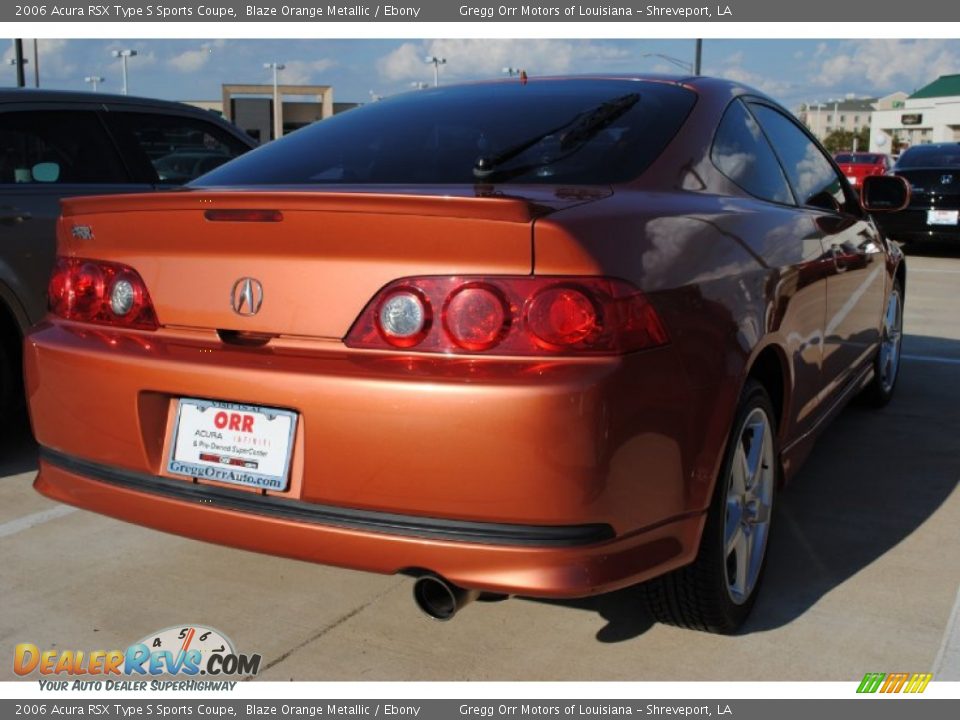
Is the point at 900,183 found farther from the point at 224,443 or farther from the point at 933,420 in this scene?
the point at 224,443

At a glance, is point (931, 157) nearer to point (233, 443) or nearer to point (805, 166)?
point (805, 166)

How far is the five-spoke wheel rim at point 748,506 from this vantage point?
286cm

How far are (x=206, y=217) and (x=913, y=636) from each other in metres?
2.21

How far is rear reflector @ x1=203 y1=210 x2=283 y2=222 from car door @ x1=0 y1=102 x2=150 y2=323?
7.77 ft

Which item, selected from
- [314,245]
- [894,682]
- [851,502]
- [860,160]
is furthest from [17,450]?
[860,160]

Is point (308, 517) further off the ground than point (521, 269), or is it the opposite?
point (521, 269)

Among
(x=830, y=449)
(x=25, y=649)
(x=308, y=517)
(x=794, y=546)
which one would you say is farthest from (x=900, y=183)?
(x=25, y=649)

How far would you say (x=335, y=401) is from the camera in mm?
2287

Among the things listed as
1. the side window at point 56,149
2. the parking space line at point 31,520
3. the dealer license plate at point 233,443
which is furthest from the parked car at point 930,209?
the dealer license plate at point 233,443

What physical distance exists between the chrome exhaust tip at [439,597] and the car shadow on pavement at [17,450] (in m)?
2.61

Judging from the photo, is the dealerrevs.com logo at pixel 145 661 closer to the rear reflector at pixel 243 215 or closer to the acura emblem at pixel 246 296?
the acura emblem at pixel 246 296

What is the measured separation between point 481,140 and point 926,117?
94668 mm

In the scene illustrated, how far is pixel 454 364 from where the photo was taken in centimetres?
226

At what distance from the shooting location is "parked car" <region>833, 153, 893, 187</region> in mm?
29156
